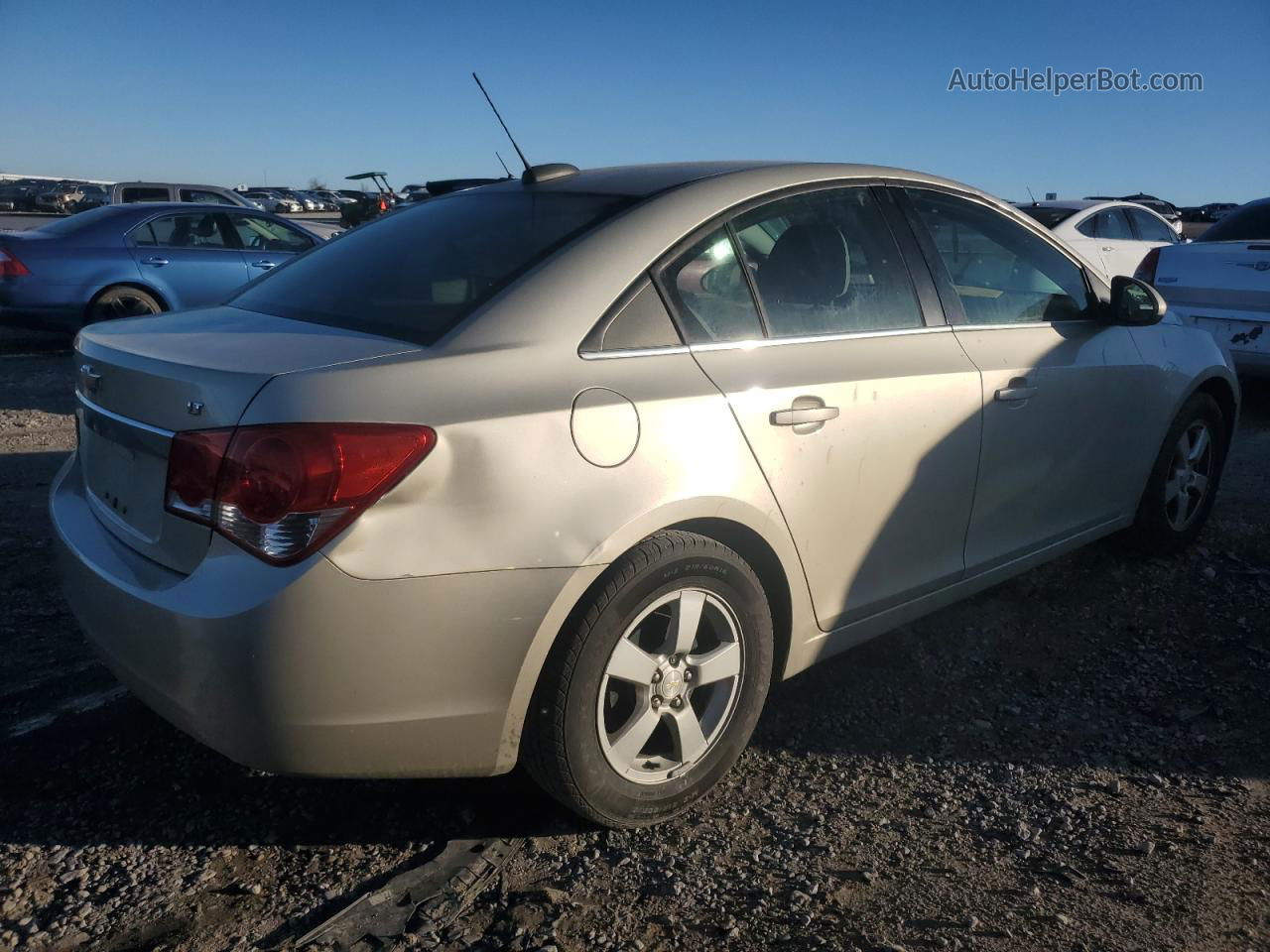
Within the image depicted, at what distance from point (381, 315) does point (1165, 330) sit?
310 centimetres

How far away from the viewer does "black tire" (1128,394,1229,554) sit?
426 centimetres

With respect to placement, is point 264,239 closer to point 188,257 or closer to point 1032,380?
point 188,257

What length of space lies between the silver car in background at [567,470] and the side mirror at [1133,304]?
0.41 m

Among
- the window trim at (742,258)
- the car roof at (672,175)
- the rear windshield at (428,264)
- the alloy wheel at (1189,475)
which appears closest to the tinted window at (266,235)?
the rear windshield at (428,264)

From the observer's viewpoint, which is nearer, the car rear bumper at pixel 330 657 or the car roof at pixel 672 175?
the car rear bumper at pixel 330 657

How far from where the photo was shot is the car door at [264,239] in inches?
383

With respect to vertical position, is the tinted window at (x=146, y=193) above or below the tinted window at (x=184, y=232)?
above

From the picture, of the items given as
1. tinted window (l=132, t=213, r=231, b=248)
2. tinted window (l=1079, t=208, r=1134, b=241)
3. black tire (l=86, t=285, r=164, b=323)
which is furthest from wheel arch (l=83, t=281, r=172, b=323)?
tinted window (l=1079, t=208, r=1134, b=241)

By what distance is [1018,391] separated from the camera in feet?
11.0

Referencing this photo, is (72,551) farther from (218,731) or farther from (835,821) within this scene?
(835,821)

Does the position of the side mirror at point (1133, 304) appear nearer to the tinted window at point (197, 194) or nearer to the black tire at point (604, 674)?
the black tire at point (604, 674)

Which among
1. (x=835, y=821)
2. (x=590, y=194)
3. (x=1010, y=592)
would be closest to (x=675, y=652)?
(x=835, y=821)

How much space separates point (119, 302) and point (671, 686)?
Result: 792 cm

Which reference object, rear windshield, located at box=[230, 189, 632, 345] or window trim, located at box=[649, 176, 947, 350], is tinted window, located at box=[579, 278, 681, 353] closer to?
window trim, located at box=[649, 176, 947, 350]
